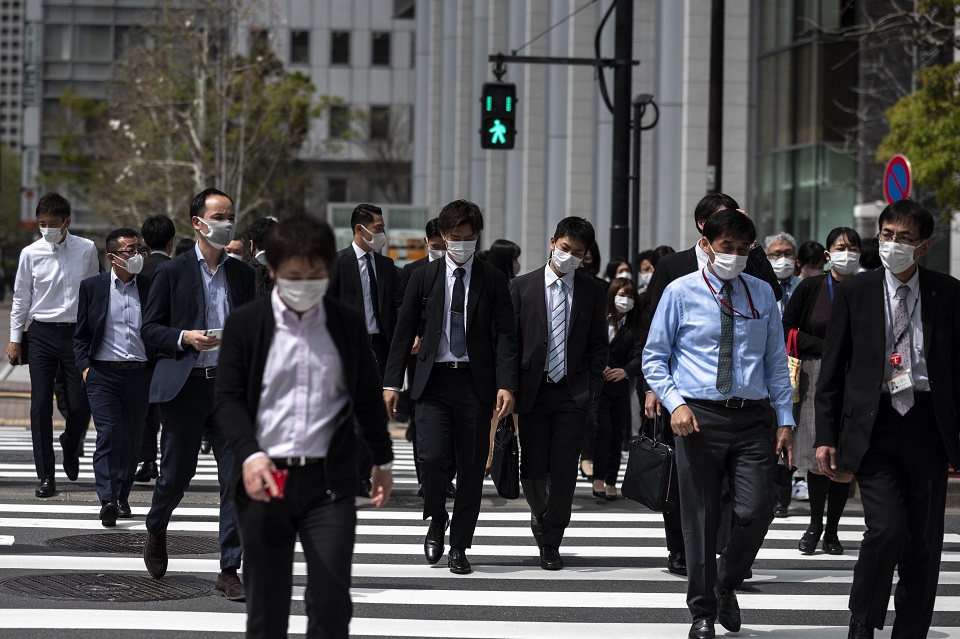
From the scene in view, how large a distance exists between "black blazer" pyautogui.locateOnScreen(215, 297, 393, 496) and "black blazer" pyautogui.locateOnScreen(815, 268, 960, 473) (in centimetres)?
225

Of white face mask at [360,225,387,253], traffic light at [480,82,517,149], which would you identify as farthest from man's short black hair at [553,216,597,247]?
traffic light at [480,82,517,149]

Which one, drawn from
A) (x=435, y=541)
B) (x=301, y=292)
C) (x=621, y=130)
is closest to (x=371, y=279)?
(x=435, y=541)

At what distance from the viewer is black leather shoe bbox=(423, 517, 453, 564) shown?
9.09 metres

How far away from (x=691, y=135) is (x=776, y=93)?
17.4 ft

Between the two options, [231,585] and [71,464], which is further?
[71,464]

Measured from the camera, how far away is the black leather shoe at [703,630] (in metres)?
7.03

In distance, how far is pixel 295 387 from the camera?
5.23 metres

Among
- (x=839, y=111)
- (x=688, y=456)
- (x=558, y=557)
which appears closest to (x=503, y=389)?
(x=558, y=557)

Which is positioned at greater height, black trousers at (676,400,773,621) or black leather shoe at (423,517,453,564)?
black trousers at (676,400,773,621)

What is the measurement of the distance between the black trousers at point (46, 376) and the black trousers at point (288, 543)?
→ 22.2 ft

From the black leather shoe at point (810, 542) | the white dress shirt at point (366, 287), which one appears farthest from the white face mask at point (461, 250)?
the black leather shoe at point (810, 542)

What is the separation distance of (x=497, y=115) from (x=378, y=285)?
35.9 ft

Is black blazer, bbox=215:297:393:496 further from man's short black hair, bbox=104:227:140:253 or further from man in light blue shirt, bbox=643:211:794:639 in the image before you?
man's short black hair, bbox=104:227:140:253

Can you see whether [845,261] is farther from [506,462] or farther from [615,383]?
[615,383]
